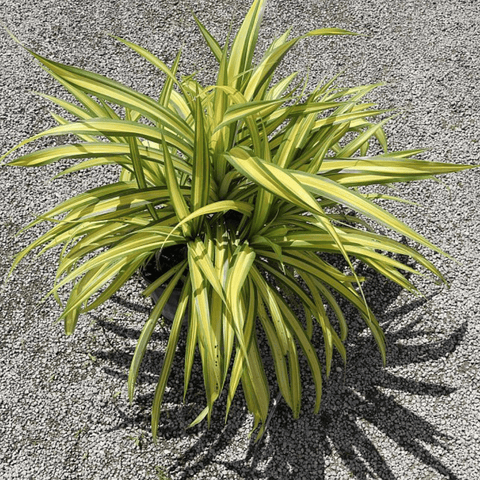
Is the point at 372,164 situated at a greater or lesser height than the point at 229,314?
greater

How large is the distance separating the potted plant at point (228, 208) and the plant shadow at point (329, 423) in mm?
250

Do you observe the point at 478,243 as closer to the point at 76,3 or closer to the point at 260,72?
the point at 260,72

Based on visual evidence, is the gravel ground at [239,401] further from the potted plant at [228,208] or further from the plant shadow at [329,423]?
the potted plant at [228,208]

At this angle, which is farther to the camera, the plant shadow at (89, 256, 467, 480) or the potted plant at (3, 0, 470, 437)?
the plant shadow at (89, 256, 467, 480)

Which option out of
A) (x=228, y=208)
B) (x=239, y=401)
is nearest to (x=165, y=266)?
(x=228, y=208)

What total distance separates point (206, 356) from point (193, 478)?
0.69m

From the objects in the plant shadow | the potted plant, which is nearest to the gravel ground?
the plant shadow

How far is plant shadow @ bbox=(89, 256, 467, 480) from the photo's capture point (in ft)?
6.91

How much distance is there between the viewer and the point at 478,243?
2551 millimetres

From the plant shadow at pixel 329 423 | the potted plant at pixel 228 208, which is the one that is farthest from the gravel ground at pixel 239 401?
the potted plant at pixel 228 208

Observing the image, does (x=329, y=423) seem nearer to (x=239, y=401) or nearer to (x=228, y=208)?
(x=239, y=401)

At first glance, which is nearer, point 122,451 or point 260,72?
point 260,72

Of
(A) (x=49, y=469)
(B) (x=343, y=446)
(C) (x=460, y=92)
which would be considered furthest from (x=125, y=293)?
(C) (x=460, y=92)

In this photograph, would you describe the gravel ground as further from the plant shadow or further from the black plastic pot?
the black plastic pot
